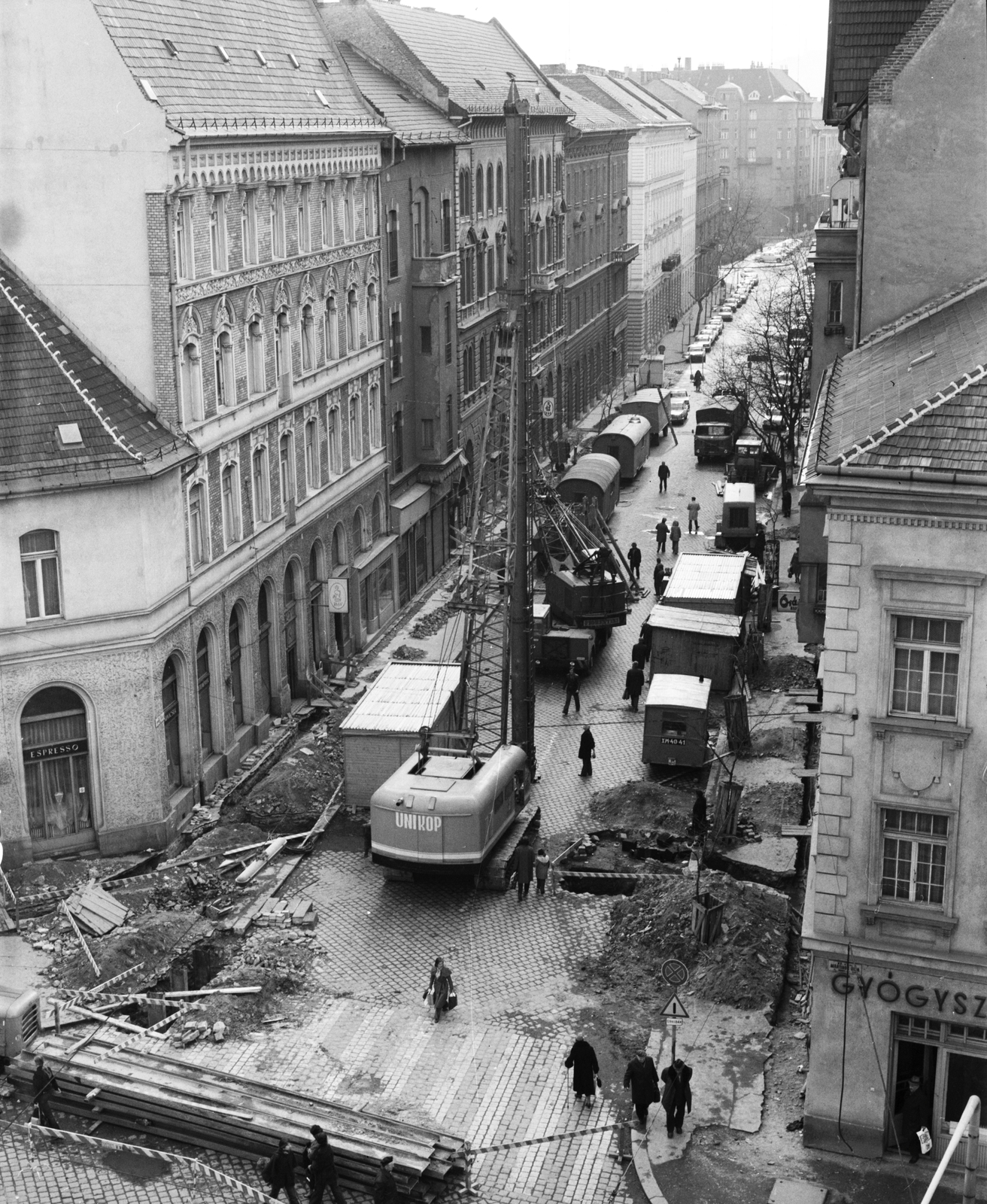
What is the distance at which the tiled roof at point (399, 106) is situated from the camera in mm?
67562

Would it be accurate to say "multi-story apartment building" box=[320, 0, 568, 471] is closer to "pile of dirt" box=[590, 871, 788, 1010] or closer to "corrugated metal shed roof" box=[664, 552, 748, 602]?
"corrugated metal shed roof" box=[664, 552, 748, 602]

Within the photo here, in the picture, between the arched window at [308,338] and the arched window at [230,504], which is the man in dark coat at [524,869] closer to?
the arched window at [230,504]

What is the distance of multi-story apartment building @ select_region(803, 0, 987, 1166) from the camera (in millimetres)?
26547

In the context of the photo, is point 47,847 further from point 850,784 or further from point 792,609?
point 792,609

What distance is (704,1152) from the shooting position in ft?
97.0

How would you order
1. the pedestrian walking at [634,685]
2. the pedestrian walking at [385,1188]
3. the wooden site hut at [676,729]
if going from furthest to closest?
the pedestrian walking at [634,685] → the wooden site hut at [676,729] → the pedestrian walking at [385,1188]

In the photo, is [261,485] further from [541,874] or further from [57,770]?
[541,874]

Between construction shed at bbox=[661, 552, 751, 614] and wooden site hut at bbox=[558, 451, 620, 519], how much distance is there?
13736 millimetres

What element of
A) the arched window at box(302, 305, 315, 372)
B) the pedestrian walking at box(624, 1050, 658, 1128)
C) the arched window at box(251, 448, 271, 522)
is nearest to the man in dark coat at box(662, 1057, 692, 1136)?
the pedestrian walking at box(624, 1050, 658, 1128)

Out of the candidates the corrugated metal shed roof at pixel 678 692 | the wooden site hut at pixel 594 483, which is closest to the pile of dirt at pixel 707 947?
the corrugated metal shed roof at pixel 678 692

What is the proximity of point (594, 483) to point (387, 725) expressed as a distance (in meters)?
36.3

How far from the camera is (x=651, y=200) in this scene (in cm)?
14112

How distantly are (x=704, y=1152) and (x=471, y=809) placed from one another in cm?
1168

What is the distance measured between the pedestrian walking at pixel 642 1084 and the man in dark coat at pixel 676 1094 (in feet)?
0.83
